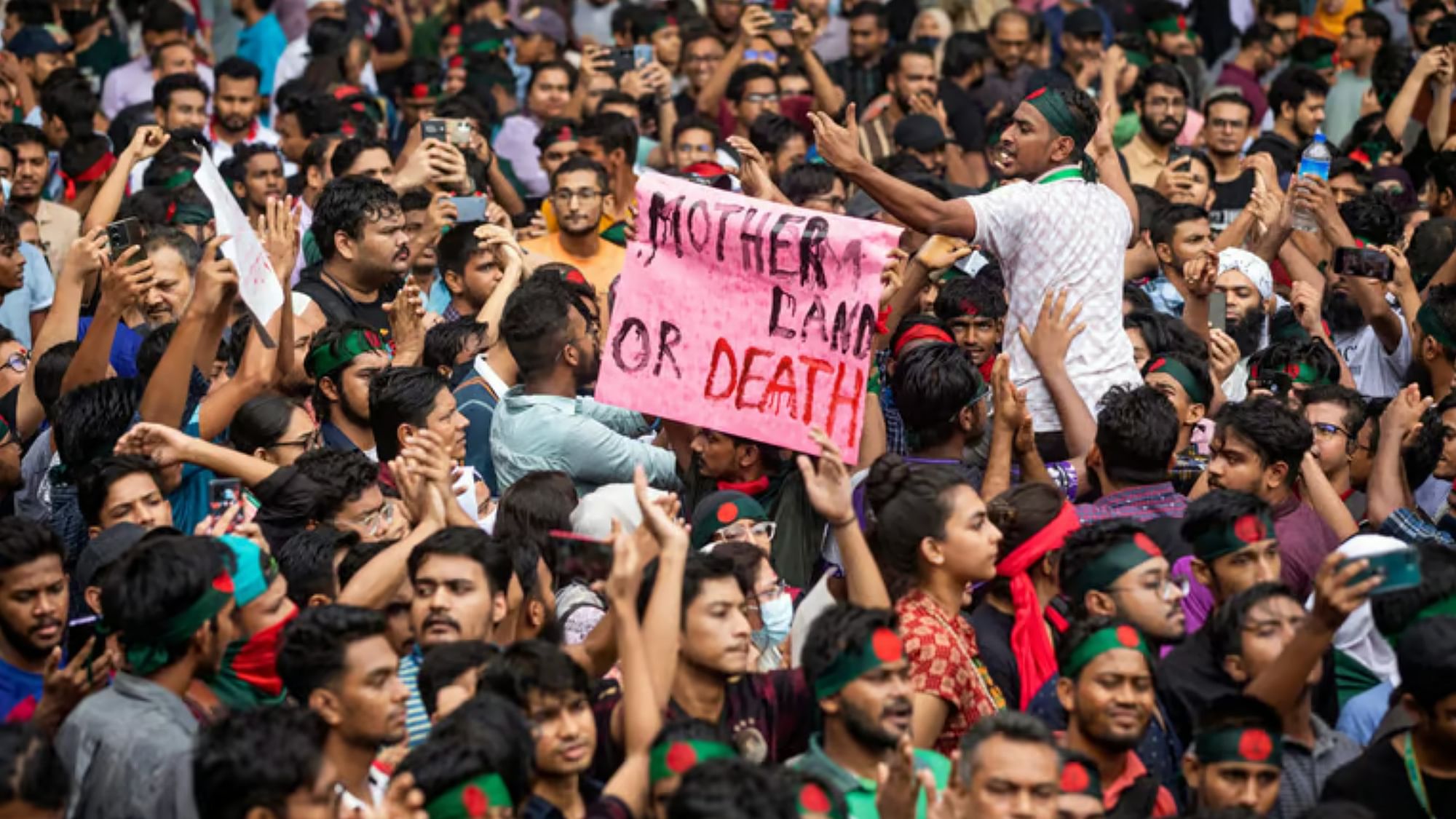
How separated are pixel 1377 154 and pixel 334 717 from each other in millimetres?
9390

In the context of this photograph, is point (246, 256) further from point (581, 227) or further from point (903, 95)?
point (903, 95)

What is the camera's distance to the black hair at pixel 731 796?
4.95 meters

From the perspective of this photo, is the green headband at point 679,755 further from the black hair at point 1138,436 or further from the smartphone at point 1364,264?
the smartphone at point 1364,264

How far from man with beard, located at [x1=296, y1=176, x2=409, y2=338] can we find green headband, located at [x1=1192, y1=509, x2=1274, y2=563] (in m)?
3.73

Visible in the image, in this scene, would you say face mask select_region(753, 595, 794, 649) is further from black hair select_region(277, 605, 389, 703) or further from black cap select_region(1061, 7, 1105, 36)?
black cap select_region(1061, 7, 1105, 36)

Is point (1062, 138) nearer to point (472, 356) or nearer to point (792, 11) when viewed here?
point (472, 356)

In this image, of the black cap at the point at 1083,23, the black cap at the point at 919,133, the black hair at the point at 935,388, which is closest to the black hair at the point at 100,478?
the black hair at the point at 935,388

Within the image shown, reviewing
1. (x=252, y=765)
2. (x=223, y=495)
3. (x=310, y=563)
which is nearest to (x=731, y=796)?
(x=252, y=765)

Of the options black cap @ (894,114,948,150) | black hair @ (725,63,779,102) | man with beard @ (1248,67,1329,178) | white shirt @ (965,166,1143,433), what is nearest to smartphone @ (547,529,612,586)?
white shirt @ (965,166,1143,433)

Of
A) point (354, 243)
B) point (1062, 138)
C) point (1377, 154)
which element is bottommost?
point (1377, 154)

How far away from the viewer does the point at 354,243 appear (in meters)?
9.18

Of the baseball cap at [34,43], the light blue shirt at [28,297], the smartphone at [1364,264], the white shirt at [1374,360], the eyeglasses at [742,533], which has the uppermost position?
the eyeglasses at [742,533]

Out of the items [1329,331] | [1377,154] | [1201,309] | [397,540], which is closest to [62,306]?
[397,540]

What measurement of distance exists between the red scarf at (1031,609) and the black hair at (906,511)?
1.02 feet
